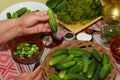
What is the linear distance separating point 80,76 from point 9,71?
45cm

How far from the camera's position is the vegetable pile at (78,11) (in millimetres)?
1644

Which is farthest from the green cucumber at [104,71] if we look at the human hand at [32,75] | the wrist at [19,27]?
the wrist at [19,27]

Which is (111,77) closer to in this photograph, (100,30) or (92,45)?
(92,45)

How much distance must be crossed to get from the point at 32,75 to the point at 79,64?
25 cm

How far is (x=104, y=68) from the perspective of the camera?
1239mm

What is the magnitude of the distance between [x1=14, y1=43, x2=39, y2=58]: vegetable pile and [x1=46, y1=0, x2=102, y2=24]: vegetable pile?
0.92ft

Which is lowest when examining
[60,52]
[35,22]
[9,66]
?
[9,66]

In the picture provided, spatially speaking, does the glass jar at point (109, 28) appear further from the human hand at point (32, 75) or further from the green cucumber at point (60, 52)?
the human hand at point (32, 75)

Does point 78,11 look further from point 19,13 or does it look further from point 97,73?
point 97,73

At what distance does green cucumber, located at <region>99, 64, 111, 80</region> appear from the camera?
4.03 feet

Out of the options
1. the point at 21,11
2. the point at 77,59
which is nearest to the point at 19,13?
the point at 21,11

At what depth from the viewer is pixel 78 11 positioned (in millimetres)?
1640

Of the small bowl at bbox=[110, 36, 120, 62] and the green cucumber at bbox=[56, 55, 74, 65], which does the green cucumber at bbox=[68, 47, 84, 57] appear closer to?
the green cucumber at bbox=[56, 55, 74, 65]

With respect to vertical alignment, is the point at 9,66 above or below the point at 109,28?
below
